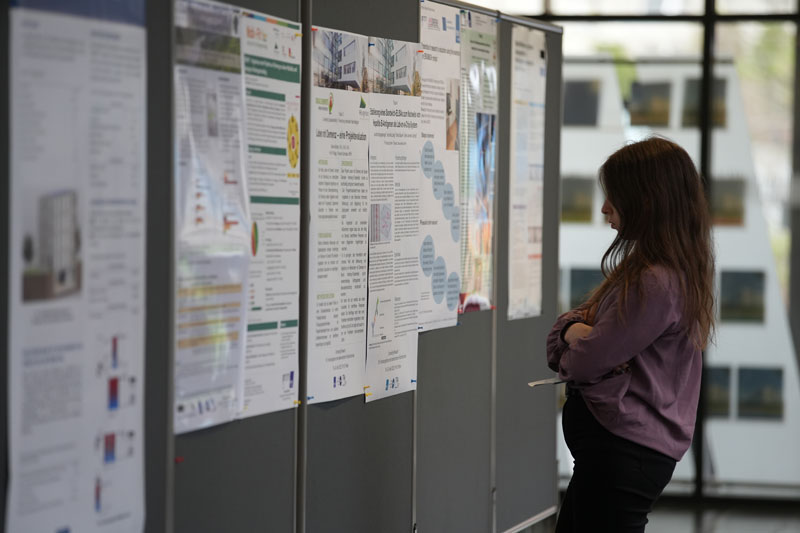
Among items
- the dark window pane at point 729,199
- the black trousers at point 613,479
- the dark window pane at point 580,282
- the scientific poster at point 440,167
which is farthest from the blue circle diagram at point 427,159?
the dark window pane at point 729,199

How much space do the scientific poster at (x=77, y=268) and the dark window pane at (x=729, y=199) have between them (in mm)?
3821

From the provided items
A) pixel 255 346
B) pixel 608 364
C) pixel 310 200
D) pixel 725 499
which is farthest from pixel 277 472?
pixel 725 499

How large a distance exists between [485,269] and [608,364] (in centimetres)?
143

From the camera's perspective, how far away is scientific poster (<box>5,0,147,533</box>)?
6.31ft

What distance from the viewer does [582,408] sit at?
2402 millimetres

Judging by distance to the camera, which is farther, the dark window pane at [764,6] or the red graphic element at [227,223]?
the dark window pane at [764,6]

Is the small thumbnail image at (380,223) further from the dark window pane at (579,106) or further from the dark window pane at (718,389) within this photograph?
the dark window pane at (718,389)

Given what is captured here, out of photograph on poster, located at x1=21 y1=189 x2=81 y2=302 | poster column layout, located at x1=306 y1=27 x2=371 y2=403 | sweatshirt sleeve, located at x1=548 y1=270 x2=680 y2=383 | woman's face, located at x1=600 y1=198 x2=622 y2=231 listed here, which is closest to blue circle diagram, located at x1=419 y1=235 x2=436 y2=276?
poster column layout, located at x1=306 y1=27 x2=371 y2=403

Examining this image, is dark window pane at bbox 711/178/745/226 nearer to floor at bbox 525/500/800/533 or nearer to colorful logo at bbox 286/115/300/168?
floor at bbox 525/500/800/533

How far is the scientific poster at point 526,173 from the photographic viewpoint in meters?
3.82

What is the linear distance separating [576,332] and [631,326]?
21 centimetres

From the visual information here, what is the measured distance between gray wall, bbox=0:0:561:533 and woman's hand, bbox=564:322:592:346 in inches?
32.5

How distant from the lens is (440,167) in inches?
132

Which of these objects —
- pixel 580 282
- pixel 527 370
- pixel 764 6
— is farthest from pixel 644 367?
pixel 764 6
